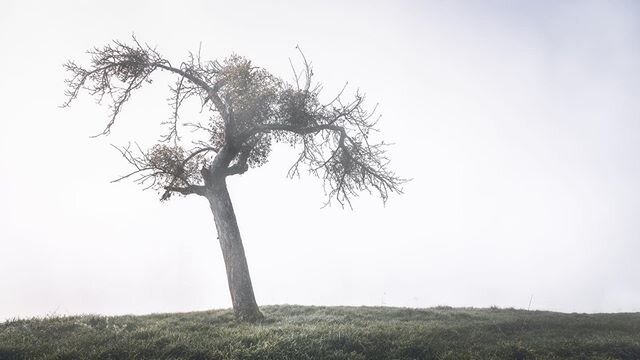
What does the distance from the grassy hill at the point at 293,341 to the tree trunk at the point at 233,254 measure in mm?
1063

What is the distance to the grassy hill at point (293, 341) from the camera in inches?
322

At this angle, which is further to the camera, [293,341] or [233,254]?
[233,254]

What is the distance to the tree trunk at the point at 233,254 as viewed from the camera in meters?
13.7

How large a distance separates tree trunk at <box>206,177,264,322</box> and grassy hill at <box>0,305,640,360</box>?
1063 millimetres

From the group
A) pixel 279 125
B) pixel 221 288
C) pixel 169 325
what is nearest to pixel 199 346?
pixel 169 325

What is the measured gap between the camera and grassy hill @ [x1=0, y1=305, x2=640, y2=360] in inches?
322

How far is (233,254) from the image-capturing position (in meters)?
14.3

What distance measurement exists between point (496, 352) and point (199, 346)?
21.6ft

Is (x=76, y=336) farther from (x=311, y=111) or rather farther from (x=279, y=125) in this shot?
(x=311, y=111)

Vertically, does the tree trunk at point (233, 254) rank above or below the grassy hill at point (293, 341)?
above

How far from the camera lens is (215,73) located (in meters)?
16.5

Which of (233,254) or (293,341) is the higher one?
(233,254)

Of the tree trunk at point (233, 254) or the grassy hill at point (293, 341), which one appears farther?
the tree trunk at point (233, 254)

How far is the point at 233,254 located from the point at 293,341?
587 cm
